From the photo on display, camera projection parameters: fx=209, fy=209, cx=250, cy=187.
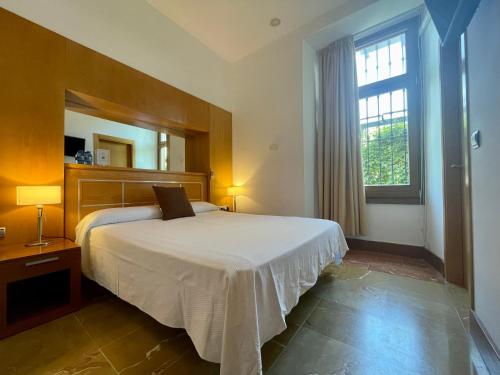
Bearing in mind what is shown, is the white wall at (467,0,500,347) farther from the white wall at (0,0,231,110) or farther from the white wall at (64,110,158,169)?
the white wall at (64,110,158,169)

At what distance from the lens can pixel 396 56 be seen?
3.06 metres

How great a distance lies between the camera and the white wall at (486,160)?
1082mm

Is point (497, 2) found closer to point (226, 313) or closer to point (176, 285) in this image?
point (226, 313)

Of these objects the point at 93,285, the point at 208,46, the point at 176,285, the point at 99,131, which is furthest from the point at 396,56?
the point at 93,285

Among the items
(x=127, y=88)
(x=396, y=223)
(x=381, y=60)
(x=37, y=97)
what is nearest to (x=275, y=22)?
(x=381, y=60)

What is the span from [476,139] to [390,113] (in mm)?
2080

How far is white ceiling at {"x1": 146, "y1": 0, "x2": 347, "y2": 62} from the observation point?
9.48ft

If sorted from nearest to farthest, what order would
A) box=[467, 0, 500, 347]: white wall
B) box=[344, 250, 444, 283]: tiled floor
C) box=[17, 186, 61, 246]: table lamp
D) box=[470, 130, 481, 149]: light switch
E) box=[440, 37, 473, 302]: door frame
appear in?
box=[467, 0, 500, 347]: white wall < box=[470, 130, 481, 149]: light switch < box=[17, 186, 61, 246]: table lamp < box=[440, 37, 473, 302]: door frame < box=[344, 250, 444, 283]: tiled floor

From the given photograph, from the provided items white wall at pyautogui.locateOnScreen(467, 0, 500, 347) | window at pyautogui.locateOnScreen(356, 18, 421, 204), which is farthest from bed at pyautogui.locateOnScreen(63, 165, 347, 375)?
window at pyautogui.locateOnScreen(356, 18, 421, 204)

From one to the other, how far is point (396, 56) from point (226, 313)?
3967 millimetres

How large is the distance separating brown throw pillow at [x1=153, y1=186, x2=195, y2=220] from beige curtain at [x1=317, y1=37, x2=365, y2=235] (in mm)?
2062

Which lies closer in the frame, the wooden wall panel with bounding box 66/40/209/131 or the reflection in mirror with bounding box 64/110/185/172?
the wooden wall panel with bounding box 66/40/209/131

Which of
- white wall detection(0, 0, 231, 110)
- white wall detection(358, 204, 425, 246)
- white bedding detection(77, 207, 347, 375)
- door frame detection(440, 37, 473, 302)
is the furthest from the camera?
white wall detection(358, 204, 425, 246)

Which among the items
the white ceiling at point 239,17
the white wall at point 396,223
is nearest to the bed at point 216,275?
the white wall at point 396,223
